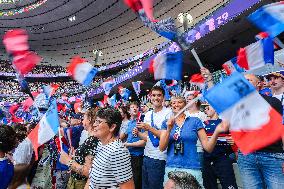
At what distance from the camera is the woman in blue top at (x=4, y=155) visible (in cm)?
234

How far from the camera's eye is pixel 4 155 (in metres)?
2.47

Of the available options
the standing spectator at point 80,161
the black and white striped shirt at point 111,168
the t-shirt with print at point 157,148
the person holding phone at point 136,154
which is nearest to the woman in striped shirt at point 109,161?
the black and white striped shirt at point 111,168

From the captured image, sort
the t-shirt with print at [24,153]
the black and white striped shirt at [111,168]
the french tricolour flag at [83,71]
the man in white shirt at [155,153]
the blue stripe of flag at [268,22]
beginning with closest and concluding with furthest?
the blue stripe of flag at [268,22]
the black and white striped shirt at [111,168]
the t-shirt with print at [24,153]
the man in white shirt at [155,153]
the french tricolour flag at [83,71]

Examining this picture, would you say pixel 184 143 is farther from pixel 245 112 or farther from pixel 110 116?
pixel 245 112

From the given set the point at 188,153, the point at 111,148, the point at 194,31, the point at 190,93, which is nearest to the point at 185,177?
the point at 111,148

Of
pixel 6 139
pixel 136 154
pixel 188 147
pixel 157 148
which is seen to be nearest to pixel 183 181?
pixel 188 147

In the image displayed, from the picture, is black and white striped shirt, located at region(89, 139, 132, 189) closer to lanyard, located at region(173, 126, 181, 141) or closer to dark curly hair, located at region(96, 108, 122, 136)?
dark curly hair, located at region(96, 108, 122, 136)

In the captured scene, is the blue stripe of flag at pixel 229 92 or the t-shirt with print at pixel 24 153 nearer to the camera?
the blue stripe of flag at pixel 229 92

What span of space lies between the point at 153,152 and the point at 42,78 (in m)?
35.1

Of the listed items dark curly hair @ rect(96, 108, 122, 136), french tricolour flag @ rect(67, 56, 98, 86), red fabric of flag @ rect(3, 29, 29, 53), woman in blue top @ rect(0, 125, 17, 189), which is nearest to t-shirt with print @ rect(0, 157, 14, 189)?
woman in blue top @ rect(0, 125, 17, 189)

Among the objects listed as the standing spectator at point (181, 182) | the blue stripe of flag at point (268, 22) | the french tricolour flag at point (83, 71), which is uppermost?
the french tricolour flag at point (83, 71)

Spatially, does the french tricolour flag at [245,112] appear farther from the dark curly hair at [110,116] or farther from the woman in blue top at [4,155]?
the woman in blue top at [4,155]

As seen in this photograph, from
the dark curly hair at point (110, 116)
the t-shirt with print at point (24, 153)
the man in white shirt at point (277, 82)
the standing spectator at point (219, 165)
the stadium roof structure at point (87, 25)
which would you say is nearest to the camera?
the dark curly hair at point (110, 116)

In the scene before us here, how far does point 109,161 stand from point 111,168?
0.05 m
